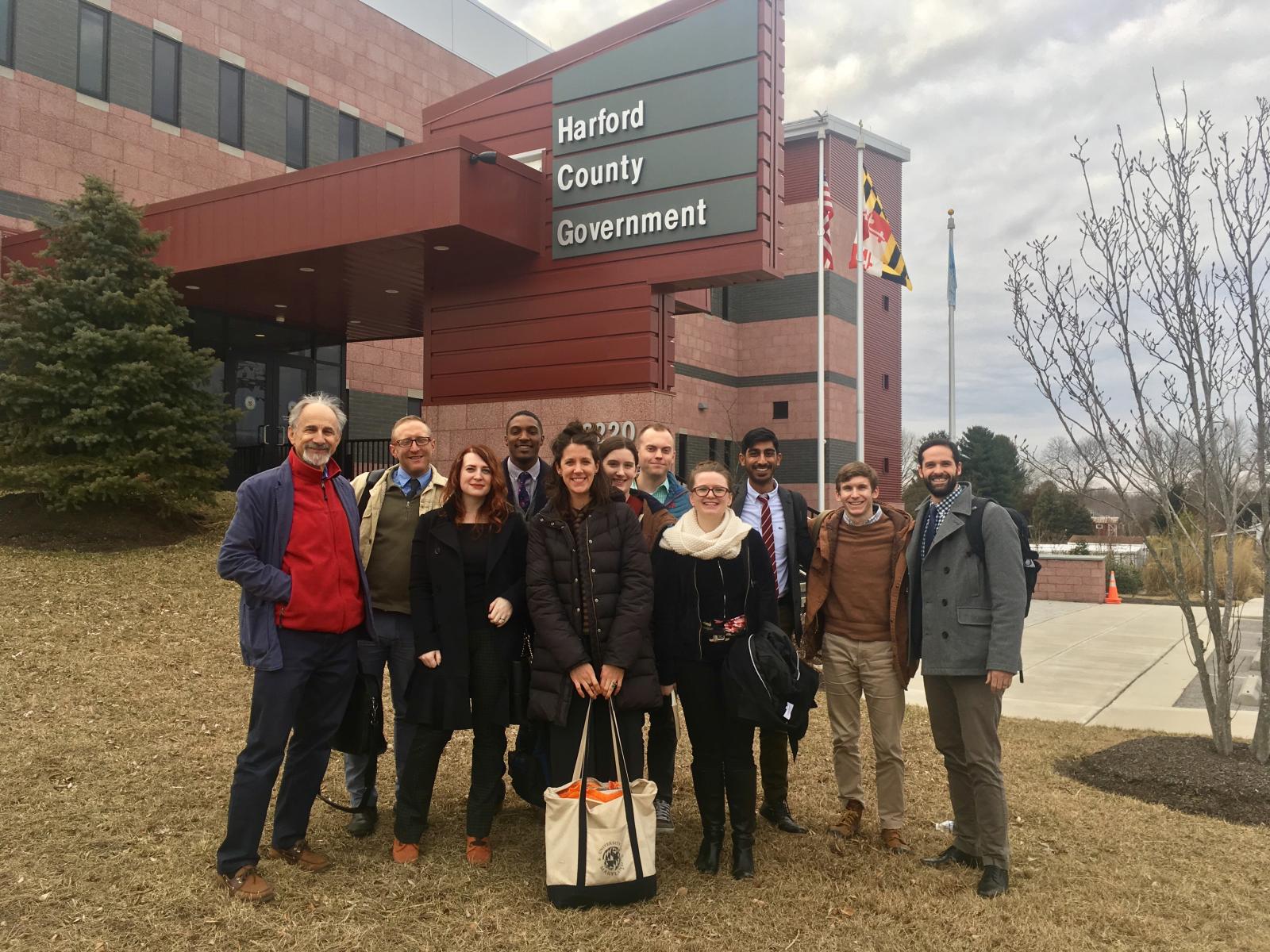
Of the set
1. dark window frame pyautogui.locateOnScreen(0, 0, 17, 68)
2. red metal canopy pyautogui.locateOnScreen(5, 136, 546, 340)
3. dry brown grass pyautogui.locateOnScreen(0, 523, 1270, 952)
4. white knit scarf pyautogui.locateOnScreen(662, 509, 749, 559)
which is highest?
dark window frame pyautogui.locateOnScreen(0, 0, 17, 68)

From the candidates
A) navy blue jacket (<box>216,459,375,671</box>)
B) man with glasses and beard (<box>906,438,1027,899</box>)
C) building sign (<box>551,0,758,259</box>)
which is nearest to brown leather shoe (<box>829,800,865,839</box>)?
man with glasses and beard (<box>906,438,1027,899</box>)

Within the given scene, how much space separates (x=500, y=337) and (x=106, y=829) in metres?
8.28

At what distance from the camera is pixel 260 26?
18438 millimetres

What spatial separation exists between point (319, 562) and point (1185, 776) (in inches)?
212

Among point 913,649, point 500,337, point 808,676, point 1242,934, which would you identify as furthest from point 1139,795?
point 500,337

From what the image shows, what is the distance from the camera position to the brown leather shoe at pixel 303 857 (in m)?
4.18

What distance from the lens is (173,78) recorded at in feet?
55.8

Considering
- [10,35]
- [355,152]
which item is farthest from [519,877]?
[355,152]

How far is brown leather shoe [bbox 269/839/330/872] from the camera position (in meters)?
4.18

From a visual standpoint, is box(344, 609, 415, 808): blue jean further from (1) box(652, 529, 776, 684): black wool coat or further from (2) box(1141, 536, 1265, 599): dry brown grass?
(2) box(1141, 536, 1265, 599): dry brown grass

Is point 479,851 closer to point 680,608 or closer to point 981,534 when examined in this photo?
point 680,608

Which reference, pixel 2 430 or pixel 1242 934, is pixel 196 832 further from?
pixel 2 430

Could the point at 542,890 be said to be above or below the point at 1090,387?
below

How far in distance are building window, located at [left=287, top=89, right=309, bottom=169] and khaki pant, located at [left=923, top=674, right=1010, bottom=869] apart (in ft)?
60.4
